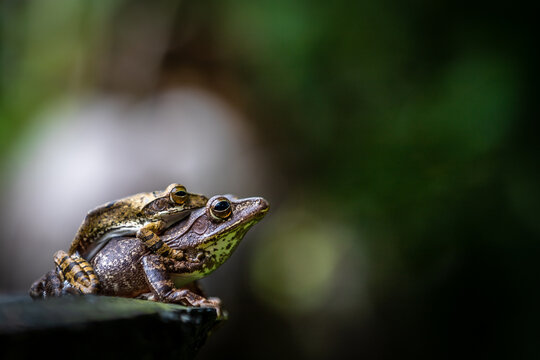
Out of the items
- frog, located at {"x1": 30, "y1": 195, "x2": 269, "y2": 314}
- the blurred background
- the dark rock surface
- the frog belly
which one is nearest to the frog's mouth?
frog, located at {"x1": 30, "y1": 195, "x2": 269, "y2": 314}

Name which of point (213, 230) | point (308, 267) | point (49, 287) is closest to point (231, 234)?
A: point (213, 230)

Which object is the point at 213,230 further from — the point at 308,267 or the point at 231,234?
the point at 308,267

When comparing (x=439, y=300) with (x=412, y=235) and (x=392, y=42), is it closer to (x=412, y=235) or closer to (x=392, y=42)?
(x=412, y=235)

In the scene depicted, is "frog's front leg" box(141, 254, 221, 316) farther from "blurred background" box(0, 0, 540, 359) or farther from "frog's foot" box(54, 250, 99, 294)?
"blurred background" box(0, 0, 540, 359)

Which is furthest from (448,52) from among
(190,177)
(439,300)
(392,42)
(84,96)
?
(84,96)

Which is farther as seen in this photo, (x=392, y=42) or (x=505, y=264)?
(x=392, y=42)
